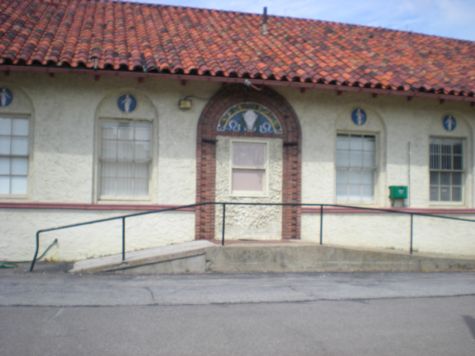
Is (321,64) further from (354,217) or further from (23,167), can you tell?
(23,167)

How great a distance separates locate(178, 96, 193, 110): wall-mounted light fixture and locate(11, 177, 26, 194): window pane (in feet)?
12.6

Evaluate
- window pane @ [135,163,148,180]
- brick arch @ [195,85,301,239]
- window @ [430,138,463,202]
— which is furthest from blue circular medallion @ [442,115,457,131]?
window pane @ [135,163,148,180]

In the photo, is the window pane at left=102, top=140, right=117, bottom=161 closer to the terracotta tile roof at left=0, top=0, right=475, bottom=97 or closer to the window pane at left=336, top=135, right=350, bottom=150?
the terracotta tile roof at left=0, top=0, right=475, bottom=97

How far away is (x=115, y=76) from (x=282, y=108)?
12.9 ft

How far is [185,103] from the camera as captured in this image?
501 inches

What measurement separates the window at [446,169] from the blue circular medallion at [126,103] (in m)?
7.75

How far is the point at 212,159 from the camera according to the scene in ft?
42.3

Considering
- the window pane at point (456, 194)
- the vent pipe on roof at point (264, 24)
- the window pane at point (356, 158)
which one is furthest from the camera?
the vent pipe on roof at point (264, 24)

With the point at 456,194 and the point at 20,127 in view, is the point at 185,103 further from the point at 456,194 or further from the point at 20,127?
the point at 456,194

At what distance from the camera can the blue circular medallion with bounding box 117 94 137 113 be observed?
41.7ft

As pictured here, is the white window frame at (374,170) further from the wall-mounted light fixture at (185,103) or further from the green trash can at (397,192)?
the wall-mounted light fixture at (185,103)

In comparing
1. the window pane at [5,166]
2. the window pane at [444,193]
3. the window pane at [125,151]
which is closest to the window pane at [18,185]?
the window pane at [5,166]

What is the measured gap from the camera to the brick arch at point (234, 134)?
12781 millimetres

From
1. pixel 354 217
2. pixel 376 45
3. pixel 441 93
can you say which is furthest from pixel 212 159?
pixel 376 45
